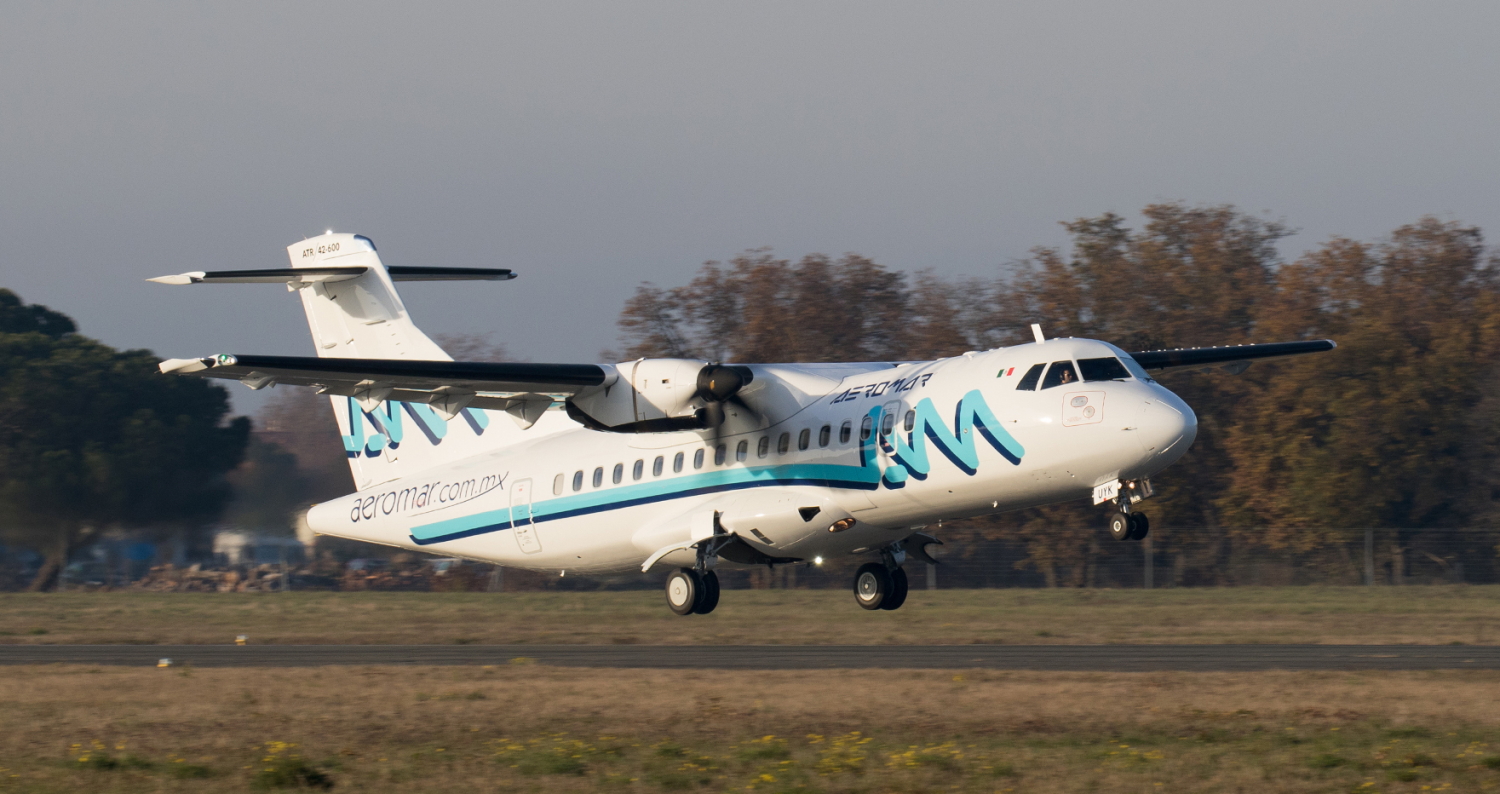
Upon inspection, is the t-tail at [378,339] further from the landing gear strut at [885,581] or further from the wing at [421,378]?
the landing gear strut at [885,581]

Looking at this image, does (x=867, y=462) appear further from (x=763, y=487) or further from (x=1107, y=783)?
(x=1107, y=783)

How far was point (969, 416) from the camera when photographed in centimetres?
1797

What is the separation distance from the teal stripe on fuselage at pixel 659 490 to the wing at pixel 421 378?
1542 millimetres

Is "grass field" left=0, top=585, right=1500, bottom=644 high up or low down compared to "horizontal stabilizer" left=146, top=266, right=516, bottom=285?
down

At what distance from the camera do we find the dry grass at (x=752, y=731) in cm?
1119

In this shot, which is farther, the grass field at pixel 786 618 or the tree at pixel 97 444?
the tree at pixel 97 444

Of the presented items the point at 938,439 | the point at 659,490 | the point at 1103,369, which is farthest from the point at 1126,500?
the point at 659,490

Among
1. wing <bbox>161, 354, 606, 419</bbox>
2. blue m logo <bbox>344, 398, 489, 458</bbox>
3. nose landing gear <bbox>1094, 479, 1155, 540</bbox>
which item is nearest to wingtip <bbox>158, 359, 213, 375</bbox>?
wing <bbox>161, 354, 606, 419</bbox>

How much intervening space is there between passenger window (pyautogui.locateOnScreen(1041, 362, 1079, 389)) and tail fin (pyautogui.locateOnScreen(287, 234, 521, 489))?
10.1 meters

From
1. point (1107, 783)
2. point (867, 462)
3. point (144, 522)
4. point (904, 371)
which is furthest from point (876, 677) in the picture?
point (144, 522)

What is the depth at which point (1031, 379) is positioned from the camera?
17.6m

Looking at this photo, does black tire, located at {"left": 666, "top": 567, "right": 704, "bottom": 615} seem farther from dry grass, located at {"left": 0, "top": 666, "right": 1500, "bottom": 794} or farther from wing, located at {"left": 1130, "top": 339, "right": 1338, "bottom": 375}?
wing, located at {"left": 1130, "top": 339, "right": 1338, "bottom": 375}

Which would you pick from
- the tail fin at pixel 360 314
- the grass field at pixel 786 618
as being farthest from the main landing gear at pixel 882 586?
the tail fin at pixel 360 314

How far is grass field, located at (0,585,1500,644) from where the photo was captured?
80.3ft
